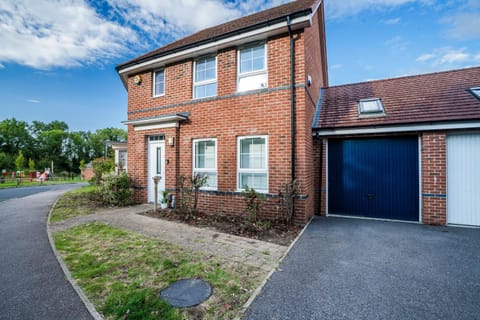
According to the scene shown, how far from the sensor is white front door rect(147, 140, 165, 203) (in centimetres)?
790

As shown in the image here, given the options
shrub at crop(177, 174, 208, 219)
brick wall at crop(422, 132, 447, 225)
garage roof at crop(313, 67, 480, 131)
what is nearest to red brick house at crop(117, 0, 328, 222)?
shrub at crop(177, 174, 208, 219)

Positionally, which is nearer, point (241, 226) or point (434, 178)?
point (241, 226)

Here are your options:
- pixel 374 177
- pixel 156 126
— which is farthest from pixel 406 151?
pixel 156 126

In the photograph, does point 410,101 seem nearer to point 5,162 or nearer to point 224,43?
point 224,43

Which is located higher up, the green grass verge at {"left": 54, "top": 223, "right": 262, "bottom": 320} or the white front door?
the white front door

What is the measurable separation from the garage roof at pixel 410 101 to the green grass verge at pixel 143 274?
216 inches

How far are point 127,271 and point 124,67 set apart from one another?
839 cm

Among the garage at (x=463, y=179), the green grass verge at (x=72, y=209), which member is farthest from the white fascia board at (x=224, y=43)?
the green grass verge at (x=72, y=209)

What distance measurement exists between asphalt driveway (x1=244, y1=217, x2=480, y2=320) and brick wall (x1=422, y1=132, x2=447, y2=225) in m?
0.79

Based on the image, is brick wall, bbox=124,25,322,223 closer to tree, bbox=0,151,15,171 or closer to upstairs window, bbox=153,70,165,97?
upstairs window, bbox=153,70,165,97

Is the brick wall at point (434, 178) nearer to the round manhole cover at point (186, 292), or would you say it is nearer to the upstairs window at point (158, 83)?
the round manhole cover at point (186, 292)

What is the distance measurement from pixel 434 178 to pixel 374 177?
4.59ft

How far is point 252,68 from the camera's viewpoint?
6512mm

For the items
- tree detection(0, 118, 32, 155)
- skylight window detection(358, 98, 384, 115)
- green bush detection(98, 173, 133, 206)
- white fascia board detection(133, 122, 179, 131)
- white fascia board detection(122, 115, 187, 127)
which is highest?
tree detection(0, 118, 32, 155)
